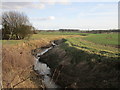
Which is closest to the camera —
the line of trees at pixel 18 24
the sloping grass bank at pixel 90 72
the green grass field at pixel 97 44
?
the sloping grass bank at pixel 90 72

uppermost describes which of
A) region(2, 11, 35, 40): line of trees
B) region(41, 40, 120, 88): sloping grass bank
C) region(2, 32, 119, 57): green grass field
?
region(2, 11, 35, 40): line of trees

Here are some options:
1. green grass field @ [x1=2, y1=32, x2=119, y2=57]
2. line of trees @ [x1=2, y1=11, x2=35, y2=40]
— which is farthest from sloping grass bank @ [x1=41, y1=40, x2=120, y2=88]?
line of trees @ [x1=2, y1=11, x2=35, y2=40]

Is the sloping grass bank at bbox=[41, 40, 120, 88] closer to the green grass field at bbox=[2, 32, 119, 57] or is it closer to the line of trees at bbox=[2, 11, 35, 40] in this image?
the green grass field at bbox=[2, 32, 119, 57]

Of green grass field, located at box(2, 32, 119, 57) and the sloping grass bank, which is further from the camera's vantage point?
green grass field, located at box(2, 32, 119, 57)

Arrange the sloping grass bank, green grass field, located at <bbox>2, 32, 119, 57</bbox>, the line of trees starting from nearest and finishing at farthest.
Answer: the sloping grass bank, green grass field, located at <bbox>2, 32, 119, 57</bbox>, the line of trees

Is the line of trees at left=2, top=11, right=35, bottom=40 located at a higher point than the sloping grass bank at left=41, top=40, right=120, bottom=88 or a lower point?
higher

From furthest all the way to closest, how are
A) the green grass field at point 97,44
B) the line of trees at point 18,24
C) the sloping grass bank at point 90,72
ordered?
the line of trees at point 18,24
the green grass field at point 97,44
the sloping grass bank at point 90,72

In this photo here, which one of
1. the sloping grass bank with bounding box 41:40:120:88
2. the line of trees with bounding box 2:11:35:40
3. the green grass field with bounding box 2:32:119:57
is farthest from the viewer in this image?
the line of trees with bounding box 2:11:35:40

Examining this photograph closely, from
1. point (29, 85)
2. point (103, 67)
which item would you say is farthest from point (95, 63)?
point (29, 85)

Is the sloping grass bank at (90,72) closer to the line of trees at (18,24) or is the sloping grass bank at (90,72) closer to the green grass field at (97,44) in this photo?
the green grass field at (97,44)

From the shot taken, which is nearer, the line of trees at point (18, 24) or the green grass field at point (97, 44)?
the green grass field at point (97, 44)

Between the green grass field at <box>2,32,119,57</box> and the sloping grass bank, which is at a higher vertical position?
the green grass field at <box>2,32,119,57</box>

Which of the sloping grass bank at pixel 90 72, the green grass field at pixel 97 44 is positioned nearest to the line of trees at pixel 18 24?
the green grass field at pixel 97 44

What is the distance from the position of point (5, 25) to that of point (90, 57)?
30.3m
